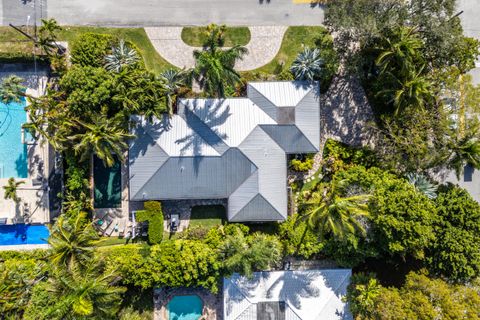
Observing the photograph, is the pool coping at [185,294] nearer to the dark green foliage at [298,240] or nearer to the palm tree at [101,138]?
the dark green foliage at [298,240]

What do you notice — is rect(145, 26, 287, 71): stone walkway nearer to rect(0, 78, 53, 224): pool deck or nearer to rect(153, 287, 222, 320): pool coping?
rect(0, 78, 53, 224): pool deck

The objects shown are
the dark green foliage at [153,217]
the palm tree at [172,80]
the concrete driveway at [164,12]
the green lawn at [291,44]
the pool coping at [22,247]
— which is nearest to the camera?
the palm tree at [172,80]

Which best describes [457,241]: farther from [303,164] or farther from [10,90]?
[10,90]

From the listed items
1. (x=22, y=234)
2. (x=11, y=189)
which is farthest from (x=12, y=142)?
(x=22, y=234)

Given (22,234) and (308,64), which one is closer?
(308,64)

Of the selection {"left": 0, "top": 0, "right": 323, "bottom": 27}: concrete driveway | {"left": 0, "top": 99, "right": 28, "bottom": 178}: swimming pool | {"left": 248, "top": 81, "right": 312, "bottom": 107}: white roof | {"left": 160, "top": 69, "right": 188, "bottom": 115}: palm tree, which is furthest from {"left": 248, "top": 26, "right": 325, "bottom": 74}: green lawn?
{"left": 0, "top": 99, "right": 28, "bottom": 178}: swimming pool

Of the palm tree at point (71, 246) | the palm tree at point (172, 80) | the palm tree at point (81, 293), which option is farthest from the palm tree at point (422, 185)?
the palm tree at point (71, 246)

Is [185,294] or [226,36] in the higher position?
[226,36]
